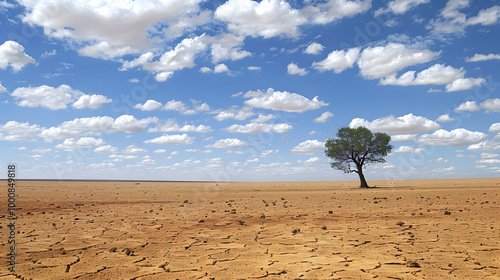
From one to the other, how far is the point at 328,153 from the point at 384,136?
7300 millimetres

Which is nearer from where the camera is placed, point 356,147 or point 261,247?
point 261,247

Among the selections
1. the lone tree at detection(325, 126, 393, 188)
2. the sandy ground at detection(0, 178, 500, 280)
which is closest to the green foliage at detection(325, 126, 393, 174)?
the lone tree at detection(325, 126, 393, 188)

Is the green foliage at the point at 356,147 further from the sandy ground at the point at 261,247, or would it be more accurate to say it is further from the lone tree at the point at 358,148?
the sandy ground at the point at 261,247

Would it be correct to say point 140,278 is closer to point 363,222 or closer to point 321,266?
point 321,266

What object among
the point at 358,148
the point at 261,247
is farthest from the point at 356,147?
the point at 261,247

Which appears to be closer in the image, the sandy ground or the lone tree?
the sandy ground

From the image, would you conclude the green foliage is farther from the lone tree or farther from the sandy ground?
the sandy ground

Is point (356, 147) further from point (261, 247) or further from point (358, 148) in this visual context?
point (261, 247)

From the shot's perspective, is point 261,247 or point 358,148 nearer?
point 261,247

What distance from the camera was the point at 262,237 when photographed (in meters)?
10.6

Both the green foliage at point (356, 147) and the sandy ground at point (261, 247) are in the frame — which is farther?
the green foliage at point (356, 147)

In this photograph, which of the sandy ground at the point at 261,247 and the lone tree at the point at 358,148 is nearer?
the sandy ground at the point at 261,247

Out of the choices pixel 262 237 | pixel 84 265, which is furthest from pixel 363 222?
pixel 84 265

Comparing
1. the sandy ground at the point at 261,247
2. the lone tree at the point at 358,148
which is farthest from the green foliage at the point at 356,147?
the sandy ground at the point at 261,247
